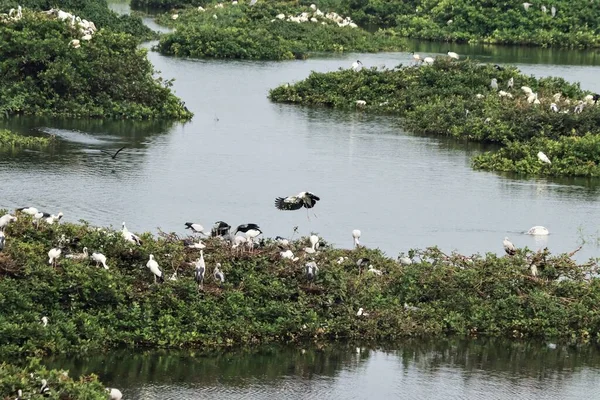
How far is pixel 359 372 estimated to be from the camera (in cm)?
1689

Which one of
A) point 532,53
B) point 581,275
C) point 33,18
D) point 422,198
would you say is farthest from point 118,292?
point 532,53

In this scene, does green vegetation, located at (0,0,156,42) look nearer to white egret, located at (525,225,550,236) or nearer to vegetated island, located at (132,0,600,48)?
vegetated island, located at (132,0,600,48)

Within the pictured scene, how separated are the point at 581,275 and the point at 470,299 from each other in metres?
1.96

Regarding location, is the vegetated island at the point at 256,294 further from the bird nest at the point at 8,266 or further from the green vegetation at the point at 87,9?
the green vegetation at the point at 87,9

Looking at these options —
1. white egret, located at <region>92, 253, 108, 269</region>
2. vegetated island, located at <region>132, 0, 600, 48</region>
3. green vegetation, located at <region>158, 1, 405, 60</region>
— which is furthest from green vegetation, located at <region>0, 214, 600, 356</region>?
vegetated island, located at <region>132, 0, 600, 48</region>

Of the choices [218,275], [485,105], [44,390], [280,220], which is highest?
[485,105]

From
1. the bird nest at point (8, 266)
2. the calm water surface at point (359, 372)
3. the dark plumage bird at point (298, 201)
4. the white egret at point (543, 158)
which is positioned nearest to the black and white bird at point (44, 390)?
the calm water surface at point (359, 372)

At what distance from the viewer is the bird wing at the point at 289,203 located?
23.5m

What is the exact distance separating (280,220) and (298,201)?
1.49 ft

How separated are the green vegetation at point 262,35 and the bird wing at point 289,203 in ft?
A: 72.6

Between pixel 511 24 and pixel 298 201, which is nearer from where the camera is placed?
pixel 298 201

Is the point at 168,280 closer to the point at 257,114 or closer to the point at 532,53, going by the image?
the point at 257,114

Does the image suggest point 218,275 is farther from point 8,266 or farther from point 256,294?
point 8,266

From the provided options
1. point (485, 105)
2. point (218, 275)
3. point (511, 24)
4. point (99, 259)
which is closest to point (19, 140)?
point (485, 105)
